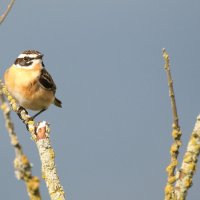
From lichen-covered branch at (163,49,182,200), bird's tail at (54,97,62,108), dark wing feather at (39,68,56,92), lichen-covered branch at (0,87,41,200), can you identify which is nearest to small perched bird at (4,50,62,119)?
dark wing feather at (39,68,56,92)

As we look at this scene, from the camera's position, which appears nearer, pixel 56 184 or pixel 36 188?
pixel 36 188

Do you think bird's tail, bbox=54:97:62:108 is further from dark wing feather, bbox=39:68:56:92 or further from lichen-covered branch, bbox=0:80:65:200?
lichen-covered branch, bbox=0:80:65:200

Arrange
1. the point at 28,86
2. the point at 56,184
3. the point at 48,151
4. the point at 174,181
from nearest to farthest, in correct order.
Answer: the point at 174,181 < the point at 56,184 < the point at 48,151 < the point at 28,86

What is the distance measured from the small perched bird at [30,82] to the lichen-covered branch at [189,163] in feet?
20.7

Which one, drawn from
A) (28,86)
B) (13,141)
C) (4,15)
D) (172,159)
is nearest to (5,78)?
(28,86)

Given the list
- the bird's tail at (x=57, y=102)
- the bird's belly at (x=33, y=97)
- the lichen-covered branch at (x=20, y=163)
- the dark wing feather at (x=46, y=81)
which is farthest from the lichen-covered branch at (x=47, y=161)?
the bird's tail at (x=57, y=102)

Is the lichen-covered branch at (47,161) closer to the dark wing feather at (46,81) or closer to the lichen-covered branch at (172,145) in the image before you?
the lichen-covered branch at (172,145)

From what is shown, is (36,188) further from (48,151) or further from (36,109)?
(36,109)

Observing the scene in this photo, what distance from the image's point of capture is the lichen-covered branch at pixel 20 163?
1707 mm

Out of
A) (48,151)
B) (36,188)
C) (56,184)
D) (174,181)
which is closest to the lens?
(36,188)

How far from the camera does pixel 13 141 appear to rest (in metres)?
1.71

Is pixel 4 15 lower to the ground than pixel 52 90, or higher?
higher

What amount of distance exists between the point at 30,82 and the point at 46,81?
0.32 m

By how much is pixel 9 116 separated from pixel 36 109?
287 inches
